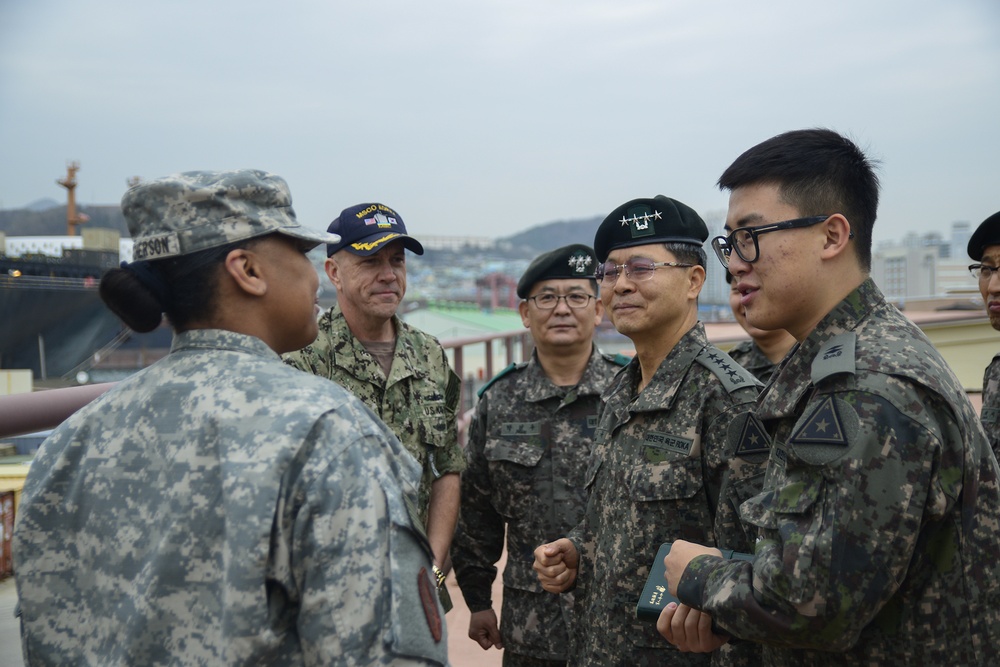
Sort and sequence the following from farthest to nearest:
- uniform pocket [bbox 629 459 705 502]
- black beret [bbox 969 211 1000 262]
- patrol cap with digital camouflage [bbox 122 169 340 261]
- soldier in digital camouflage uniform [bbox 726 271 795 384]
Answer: soldier in digital camouflage uniform [bbox 726 271 795 384], black beret [bbox 969 211 1000 262], uniform pocket [bbox 629 459 705 502], patrol cap with digital camouflage [bbox 122 169 340 261]

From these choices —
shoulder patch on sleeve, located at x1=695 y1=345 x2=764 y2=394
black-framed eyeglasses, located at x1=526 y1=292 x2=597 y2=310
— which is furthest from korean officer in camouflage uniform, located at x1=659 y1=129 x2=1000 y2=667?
black-framed eyeglasses, located at x1=526 y1=292 x2=597 y2=310

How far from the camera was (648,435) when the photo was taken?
230cm

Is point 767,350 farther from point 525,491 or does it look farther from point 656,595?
point 656,595

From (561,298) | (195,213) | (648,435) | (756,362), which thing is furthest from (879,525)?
(756,362)

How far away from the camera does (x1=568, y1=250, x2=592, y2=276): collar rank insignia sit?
3.46 m

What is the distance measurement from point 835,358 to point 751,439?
0.50m

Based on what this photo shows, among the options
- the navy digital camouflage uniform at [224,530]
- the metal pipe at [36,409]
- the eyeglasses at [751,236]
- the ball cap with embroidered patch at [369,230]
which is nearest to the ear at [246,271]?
the navy digital camouflage uniform at [224,530]

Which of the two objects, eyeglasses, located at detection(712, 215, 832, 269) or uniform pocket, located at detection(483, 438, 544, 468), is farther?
uniform pocket, located at detection(483, 438, 544, 468)

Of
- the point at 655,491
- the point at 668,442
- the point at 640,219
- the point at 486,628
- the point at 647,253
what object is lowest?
the point at 486,628

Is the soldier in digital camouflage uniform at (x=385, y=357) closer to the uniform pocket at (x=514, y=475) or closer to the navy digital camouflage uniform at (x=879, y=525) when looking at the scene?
the uniform pocket at (x=514, y=475)

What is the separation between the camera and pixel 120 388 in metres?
1.36

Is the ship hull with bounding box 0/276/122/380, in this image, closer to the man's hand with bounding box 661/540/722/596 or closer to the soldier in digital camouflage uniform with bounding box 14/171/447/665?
the soldier in digital camouflage uniform with bounding box 14/171/447/665

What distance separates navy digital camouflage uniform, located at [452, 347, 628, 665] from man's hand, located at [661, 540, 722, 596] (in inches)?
49.9

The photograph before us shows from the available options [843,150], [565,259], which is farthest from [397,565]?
[565,259]
